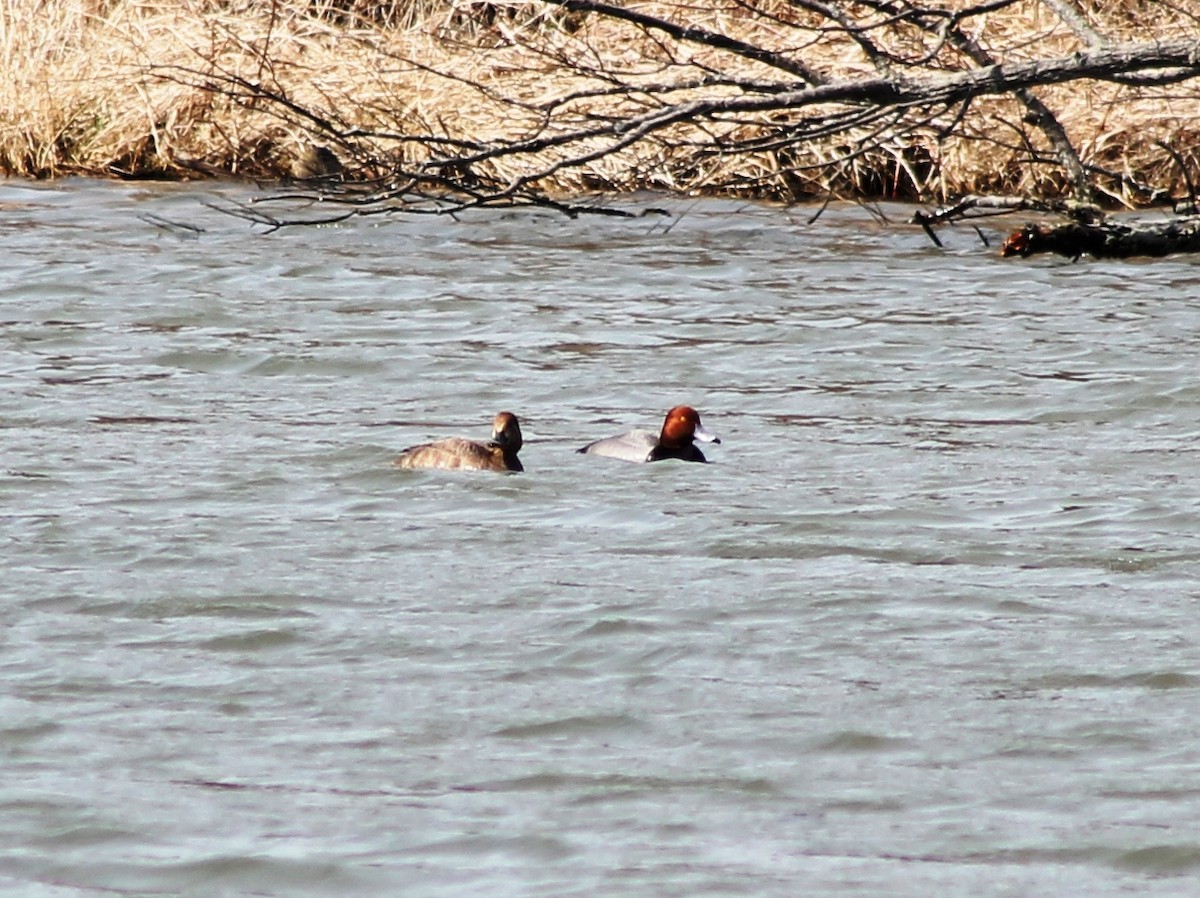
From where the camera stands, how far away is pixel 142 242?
1408 cm

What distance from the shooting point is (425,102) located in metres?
16.1

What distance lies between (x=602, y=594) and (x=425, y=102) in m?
10.0

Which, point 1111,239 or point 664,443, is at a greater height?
point 1111,239

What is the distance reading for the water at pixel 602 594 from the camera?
15.3 ft

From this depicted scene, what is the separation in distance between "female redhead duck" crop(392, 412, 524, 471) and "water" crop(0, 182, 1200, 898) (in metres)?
0.11

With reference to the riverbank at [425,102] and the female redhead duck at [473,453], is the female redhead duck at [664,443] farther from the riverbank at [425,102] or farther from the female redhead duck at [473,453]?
the riverbank at [425,102]

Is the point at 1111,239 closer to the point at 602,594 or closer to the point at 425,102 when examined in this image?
the point at 425,102

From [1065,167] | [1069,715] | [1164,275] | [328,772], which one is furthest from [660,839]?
[1065,167]

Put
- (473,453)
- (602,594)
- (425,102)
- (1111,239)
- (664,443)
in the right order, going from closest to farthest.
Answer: (602,594)
(473,453)
(664,443)
(1111,239)
(425,102)

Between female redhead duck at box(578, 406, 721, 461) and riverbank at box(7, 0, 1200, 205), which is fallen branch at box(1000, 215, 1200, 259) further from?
female redhead duck at box(578, 406, 721, 461)

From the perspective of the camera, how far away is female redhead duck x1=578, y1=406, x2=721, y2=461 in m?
8.59

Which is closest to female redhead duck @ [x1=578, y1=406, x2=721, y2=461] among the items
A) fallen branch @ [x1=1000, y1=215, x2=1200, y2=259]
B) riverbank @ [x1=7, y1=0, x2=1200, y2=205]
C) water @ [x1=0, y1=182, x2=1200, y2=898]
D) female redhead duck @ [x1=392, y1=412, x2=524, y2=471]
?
water @ [x1=0, y1=182, x2=1200, y2=898]

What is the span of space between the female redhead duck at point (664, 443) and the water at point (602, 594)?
136 mm

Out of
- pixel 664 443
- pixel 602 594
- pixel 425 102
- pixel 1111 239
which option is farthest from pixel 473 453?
pixel 425 102
